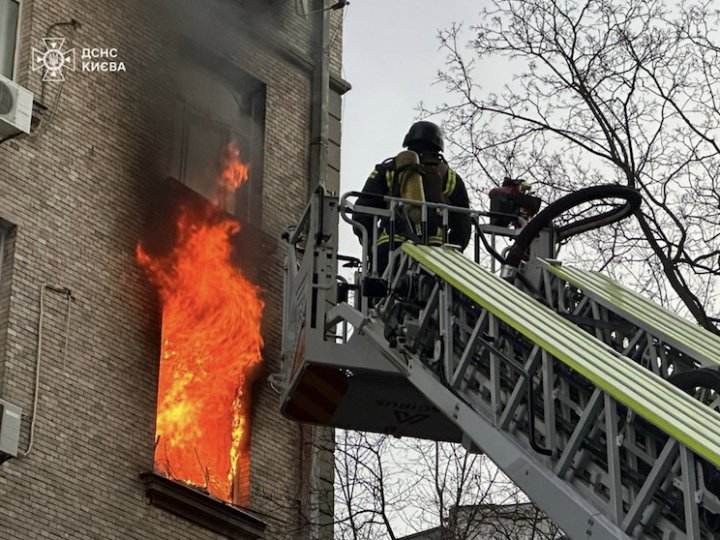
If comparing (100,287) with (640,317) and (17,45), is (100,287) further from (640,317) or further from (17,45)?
(640,317)

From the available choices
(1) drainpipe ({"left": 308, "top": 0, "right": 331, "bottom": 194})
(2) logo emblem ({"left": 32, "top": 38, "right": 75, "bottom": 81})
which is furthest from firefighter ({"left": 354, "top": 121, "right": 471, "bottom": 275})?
(1) drainpipe ({"left": 308, "top": 0, "right": 331, "bottom": 194})

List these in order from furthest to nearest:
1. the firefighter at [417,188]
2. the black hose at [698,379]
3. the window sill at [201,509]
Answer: the window sill at [201,509], the firefighter at [417,188], the black hose at [698,379]

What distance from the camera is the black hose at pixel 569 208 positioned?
10219 mm

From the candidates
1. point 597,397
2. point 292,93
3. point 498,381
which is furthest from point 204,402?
point 597,397

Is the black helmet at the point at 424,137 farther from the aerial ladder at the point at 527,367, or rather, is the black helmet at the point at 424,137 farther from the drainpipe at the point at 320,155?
the drainpipe at the point at 320,155

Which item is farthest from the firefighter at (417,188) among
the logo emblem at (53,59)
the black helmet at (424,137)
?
the logo emblem at (53,59)

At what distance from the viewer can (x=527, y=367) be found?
27.4 feet

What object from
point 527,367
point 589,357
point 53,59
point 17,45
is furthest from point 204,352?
point 589,357

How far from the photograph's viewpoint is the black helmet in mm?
11922

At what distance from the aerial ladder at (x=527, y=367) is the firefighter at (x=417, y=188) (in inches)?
4.5

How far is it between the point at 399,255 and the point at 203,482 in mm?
5173

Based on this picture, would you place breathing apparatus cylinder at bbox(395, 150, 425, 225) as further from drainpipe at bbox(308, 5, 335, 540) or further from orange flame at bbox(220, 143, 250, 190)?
orange flame at bbox(220, 143, 250, 190)

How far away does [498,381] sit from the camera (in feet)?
28.9

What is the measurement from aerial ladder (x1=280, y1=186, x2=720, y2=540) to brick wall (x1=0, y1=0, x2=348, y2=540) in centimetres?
251
